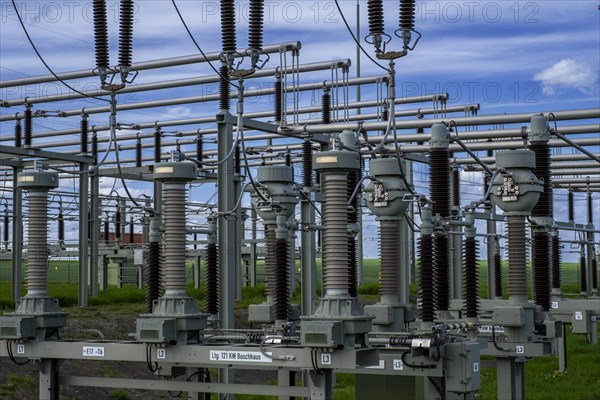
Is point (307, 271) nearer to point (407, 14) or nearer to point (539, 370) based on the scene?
point (539, 370)

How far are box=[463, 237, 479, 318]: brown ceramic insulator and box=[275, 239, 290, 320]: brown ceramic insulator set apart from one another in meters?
1.55

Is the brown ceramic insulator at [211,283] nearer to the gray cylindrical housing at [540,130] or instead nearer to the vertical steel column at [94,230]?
the gray cylindrical housing at [540,130]

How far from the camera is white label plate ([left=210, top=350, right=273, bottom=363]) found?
624 centimetres

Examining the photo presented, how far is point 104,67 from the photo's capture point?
7273 mm

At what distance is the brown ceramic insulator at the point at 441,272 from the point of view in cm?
709

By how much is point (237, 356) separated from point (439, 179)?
220cm

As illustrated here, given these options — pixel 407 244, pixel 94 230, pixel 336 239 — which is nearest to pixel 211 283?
pixel 336 239

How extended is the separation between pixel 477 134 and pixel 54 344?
18.7 ft

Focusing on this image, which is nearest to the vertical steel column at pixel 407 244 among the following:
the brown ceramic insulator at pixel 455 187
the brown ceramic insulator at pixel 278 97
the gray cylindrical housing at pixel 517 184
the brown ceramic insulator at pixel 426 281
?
the brown ceramic insulator at pixel 455 187

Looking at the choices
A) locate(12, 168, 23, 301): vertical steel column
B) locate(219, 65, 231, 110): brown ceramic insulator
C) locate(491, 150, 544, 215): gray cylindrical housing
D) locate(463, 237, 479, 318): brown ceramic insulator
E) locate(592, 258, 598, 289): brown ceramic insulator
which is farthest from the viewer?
locate(592, 258, 598, 289): brown ceramic insulator

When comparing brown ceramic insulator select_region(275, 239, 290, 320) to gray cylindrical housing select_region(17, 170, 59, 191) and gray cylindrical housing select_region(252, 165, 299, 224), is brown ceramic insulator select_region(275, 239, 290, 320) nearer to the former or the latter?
gray cylindrical housing select_region(252, 165, 299, 224)

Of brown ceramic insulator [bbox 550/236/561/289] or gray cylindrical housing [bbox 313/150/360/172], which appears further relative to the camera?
brown ceramic insulator [bbox 550/236/561/289]

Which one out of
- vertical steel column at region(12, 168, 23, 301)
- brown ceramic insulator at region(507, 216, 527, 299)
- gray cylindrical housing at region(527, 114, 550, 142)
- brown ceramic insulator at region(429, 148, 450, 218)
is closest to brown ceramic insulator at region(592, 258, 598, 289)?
vertical steel column at region(12, 168, 23, 301)

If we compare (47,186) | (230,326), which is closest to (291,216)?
(230,326)
